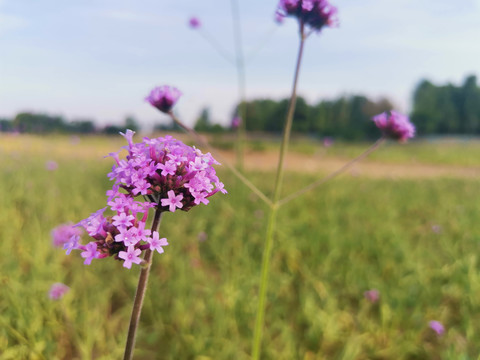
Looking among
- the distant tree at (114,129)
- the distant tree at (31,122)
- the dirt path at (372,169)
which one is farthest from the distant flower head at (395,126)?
the dirt path at (372,169)

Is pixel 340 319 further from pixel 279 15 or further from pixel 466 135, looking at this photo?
pixel 466 135

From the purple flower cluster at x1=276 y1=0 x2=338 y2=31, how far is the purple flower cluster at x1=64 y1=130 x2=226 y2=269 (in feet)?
3.64

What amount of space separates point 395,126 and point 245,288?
1.59 m

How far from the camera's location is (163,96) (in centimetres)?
182

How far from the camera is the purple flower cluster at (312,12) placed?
1747 mm

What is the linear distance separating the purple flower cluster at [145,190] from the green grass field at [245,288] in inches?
63.2

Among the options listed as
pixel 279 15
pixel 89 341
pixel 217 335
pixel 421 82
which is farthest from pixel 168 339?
pixel 421 82

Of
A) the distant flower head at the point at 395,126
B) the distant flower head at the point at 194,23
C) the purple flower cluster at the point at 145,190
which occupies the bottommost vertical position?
the purple flower cluster at the point at 145,190

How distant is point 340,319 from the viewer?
2.74 m

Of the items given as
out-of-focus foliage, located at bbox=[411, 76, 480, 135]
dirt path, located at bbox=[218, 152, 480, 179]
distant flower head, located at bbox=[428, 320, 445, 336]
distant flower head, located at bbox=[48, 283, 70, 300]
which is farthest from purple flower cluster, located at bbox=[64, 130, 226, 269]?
out-of-focus foliage, located at bbox=[411, 76, 480, 135]

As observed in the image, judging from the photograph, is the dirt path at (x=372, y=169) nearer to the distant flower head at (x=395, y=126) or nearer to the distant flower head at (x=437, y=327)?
the distant flower head at (x=437, y=327)

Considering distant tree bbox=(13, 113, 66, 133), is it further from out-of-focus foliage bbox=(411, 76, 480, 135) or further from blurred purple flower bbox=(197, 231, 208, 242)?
out-of-focus foliage bbox=(411, 76, 480, 135)

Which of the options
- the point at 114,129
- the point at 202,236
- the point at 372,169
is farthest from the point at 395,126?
the point at 372,169

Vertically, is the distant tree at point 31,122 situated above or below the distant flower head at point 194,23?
below
